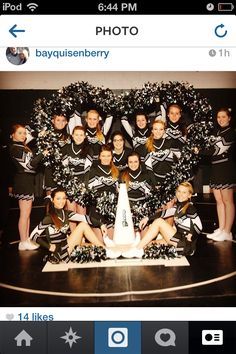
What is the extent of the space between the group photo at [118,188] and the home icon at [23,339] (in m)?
0.05

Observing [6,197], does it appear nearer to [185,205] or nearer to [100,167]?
[100,167]

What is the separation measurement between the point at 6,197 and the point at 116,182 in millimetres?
244

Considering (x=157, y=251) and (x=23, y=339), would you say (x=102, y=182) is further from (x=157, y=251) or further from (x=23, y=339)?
(x=23, y=339)

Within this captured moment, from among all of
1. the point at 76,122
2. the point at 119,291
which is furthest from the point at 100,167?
the point at 119,291

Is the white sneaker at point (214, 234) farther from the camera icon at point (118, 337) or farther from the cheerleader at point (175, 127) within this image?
the camera icon at point (118, 337)

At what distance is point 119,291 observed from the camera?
0.83m

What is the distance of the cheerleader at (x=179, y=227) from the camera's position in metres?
0.98

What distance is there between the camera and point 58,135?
3.63 feet

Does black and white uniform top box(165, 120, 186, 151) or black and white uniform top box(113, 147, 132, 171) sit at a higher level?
black and white uniform top box(165, 120, 186, 151)

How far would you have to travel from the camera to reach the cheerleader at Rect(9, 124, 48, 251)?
3.18ft

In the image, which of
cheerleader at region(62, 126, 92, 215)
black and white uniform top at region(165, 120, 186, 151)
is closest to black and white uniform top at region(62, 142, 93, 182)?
cheerleader at region(62, 126, 92, 215)

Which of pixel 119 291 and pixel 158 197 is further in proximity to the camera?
pixel 158 197

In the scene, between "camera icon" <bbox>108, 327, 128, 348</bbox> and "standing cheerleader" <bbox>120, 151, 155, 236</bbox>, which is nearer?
"camera icon" <bbox>108, 327, 128, 348</bbox>
